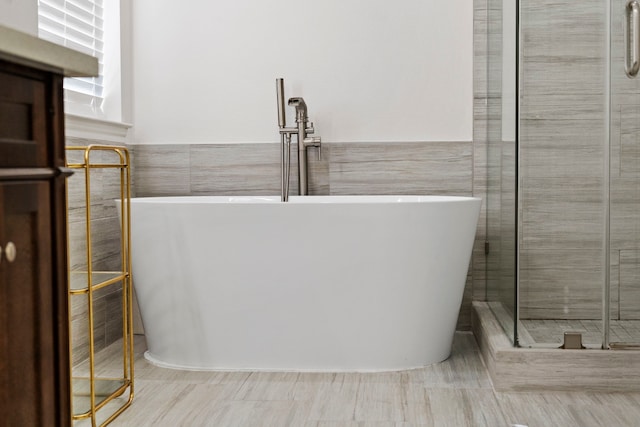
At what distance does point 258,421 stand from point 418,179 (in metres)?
1.49

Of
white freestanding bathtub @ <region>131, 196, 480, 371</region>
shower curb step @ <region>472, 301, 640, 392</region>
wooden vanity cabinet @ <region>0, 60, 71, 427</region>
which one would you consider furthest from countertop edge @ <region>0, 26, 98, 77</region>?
shower curb step @ <region>472, 301, 640, 392</region>

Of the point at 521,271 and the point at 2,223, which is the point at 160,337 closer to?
the point at 521,271

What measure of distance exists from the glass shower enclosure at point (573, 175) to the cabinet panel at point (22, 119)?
1789mm

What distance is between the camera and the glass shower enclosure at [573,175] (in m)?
2.37

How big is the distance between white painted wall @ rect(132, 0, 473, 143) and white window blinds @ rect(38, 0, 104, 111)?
0.21 metres

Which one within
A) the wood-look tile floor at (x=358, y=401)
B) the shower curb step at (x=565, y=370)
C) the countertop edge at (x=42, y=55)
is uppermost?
the countertop edge at (x=42, y=55)

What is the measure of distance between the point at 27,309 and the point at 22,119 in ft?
0.86

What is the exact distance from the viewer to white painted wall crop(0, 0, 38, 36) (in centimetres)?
198

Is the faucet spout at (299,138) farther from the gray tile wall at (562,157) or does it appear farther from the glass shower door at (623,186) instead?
the glass shower door at (623,186)

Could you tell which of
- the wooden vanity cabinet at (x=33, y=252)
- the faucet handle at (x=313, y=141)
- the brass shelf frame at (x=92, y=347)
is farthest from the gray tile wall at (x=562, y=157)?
the wooden vanity cabinet at (x=33, y=252)

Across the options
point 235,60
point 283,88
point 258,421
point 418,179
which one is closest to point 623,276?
point 418,179

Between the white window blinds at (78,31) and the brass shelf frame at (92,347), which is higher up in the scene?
the white window blinds at (78,31)

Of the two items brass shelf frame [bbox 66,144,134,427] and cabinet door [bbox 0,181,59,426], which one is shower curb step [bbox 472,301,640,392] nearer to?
brass shelf frame [bbox 66,144,134,427]

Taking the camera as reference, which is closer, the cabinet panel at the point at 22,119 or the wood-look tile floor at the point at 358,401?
the cabinet panel at the point at 22,119
